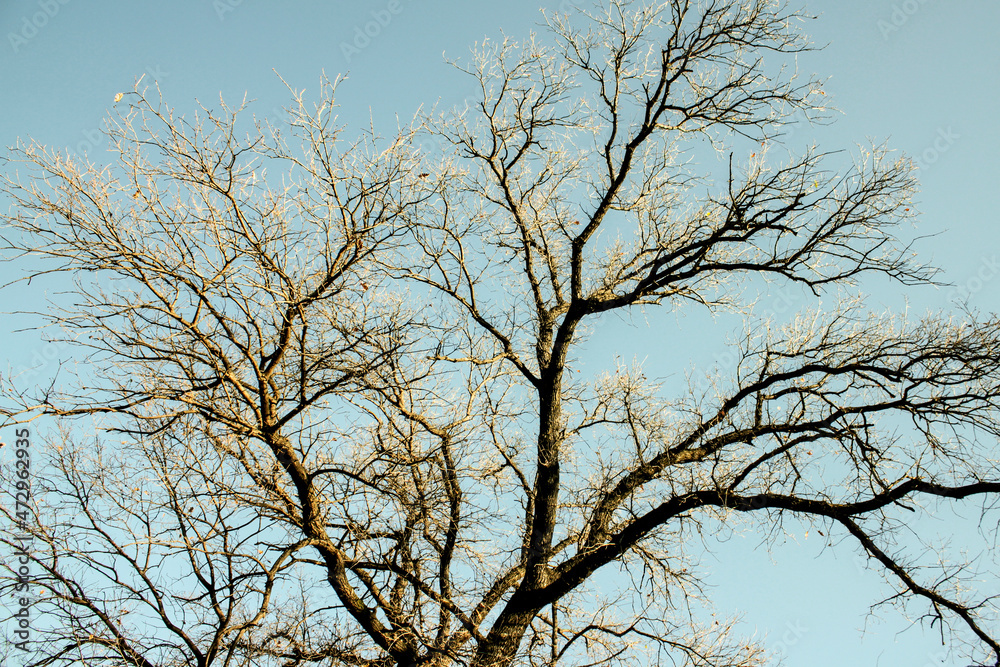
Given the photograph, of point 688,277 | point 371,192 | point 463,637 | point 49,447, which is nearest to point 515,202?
point 688,277

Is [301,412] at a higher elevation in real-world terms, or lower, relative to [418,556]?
higher

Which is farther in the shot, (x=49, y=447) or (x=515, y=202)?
(x=515, y=202)

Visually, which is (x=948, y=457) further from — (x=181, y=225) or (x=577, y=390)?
(x=181, y=225)

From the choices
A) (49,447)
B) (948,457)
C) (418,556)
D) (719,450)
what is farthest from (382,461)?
(948,457)

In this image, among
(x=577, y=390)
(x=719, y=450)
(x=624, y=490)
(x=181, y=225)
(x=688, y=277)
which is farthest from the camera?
(x=577, y=390)

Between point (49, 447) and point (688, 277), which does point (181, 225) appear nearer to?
point (49, 447)

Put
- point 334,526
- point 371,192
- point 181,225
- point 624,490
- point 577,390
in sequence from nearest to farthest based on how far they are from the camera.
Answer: point 181,225
point 371,192
point 334,526
point 624,490
point 577,390

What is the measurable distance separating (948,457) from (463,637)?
467 cm

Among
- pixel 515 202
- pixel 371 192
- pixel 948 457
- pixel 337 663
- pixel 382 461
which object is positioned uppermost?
pixel 515 202

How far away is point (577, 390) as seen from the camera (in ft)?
27.2

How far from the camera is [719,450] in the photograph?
6.47 meters

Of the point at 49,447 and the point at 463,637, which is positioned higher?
the point at 49,447

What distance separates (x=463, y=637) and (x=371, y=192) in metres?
4.40

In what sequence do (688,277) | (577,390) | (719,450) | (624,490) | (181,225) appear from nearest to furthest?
(181,225)
(719,450)
(624,490)
(688,277)
(577,390)
